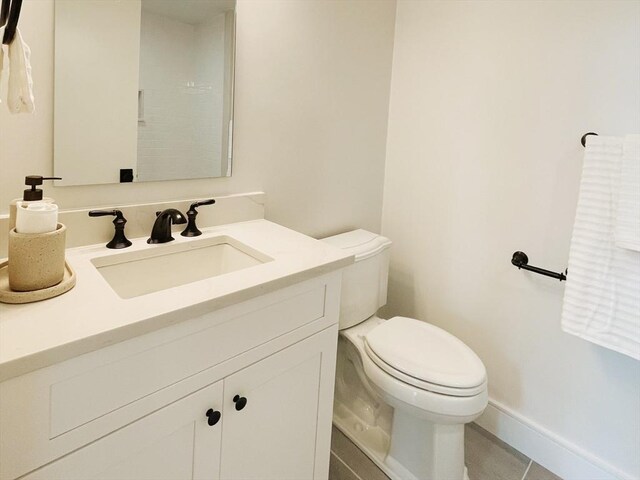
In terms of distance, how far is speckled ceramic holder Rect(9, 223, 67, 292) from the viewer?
80 cm

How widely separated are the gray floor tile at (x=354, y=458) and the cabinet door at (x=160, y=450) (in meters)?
0.79

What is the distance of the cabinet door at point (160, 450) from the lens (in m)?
0.77

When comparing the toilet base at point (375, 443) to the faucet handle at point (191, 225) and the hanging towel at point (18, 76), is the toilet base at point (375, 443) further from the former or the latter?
the hanging towel at point (18, 76)

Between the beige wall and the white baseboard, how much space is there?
98 centimetres

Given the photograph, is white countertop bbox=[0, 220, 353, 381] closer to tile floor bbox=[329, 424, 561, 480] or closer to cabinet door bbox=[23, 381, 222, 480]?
cabinet door bbox=[23, 381, 222, 480]

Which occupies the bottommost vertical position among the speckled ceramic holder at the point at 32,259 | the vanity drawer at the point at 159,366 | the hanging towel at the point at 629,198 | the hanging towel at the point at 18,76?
the vanity drawer at the point at 159,366

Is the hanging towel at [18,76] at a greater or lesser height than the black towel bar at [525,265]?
greater

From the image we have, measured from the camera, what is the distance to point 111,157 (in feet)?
3.96

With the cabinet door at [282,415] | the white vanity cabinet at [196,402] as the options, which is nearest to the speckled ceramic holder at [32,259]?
the white vanity cabinet at [196,402]

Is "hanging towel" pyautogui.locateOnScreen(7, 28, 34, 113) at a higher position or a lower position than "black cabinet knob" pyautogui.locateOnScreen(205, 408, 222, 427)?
higher

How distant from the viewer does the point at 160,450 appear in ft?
2.89

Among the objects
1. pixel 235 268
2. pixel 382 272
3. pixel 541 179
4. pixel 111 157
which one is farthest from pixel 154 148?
pixel 541 179

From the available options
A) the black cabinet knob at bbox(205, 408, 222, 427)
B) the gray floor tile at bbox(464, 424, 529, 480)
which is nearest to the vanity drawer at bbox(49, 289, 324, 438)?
the black cabinet knob at bbox(205, 408, 222, 427)

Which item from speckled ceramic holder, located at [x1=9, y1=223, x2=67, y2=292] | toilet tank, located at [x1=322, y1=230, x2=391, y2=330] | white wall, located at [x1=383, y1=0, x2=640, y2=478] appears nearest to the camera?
speckled ceramic holder, located at [x1=9, y1=223, x2=67, y2=292]
